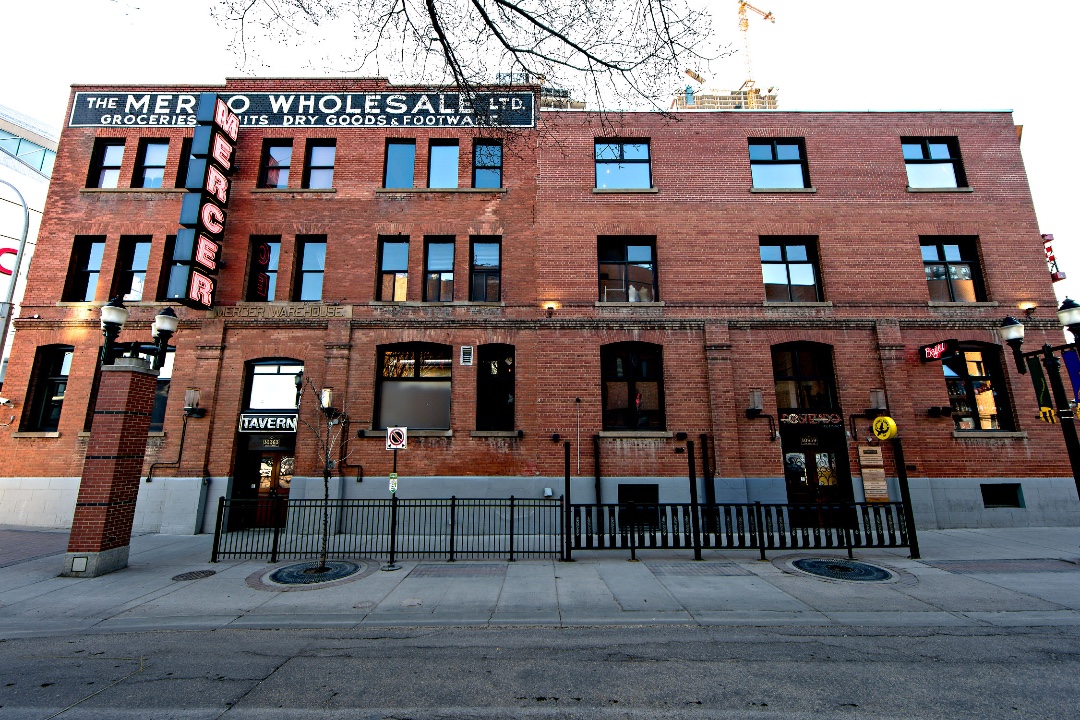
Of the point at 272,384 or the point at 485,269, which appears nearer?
the point at 272,384

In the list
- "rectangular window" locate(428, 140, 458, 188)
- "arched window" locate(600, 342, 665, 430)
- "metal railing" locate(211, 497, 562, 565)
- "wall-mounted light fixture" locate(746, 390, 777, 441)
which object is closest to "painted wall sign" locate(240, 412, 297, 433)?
"metal railing" locate(211, 497, 562, 565)

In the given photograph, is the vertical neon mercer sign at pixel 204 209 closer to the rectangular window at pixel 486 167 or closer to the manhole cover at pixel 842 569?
the rectangular window at pixel 486 167

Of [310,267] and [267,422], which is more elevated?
[310,267]

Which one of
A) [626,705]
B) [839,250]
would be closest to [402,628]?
[626,705]

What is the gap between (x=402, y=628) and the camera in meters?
6.41

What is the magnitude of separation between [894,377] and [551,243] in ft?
36.5

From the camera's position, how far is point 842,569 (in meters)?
8.97

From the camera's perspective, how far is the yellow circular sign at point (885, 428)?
10062 mm

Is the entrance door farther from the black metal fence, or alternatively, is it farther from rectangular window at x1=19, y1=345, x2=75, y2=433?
rectangular window at x1=19, y1=345, x2=75, y2=433

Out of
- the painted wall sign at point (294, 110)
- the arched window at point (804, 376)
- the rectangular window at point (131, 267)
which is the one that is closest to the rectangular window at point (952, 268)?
the arched window at point (804, 376)

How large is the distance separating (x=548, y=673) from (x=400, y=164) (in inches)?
617

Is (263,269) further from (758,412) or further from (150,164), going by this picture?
(758,412)

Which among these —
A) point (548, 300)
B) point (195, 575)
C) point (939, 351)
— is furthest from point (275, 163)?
point (939, 351)

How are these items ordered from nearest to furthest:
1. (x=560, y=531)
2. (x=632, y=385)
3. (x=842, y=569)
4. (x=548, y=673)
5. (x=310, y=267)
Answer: (x=548, y=673) → (x=842, y=569) → (x=560, y=531) → (x=632, y=385) → (x=310, y=267)
